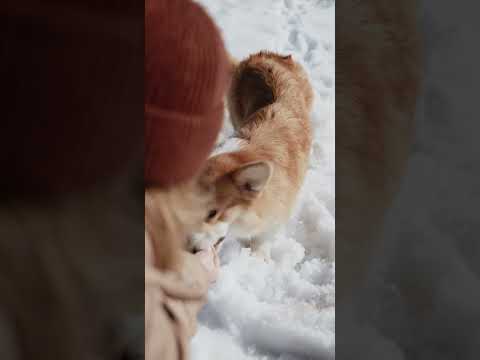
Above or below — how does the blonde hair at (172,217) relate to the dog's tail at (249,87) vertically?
below

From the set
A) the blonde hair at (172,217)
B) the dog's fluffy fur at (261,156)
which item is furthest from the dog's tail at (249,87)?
the blonde hair at (172,217)

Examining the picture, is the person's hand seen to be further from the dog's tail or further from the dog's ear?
the dog's tail

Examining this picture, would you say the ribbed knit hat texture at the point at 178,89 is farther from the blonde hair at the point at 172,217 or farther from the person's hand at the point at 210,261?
the person's hand at the point at 210,261

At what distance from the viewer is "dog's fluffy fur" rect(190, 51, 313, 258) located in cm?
95

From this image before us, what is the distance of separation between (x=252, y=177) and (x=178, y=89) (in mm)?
205

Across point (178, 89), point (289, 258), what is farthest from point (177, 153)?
point (289, 258)

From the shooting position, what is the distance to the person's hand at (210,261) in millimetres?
934

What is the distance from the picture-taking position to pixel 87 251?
842mm

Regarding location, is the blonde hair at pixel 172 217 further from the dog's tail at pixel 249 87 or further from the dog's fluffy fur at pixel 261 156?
the dog's tail at pixel 249 87

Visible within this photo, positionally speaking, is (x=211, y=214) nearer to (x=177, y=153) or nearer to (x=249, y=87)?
(x=177, y=153)

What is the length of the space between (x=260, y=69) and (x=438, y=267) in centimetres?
59

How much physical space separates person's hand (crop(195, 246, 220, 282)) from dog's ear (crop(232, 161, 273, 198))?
12cm

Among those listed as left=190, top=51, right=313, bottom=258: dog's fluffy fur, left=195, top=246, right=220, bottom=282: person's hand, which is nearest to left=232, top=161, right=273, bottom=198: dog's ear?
left=190, top=51, right=313, bottom=258: dog's fluffy fur

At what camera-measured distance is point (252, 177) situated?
3.19ft
